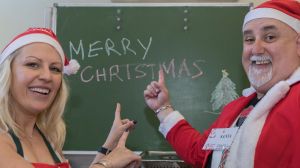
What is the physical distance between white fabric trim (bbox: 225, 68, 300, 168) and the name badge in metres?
0.11

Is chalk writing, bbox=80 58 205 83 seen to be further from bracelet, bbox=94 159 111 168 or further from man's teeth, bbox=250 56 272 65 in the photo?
bracelet, bbox=94 159 111 168

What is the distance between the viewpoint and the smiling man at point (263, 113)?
144 centimetres

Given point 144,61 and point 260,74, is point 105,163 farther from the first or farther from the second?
point 144,61

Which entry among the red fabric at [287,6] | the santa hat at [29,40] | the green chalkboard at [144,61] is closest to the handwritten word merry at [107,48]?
the green chalkboard at [144,61]

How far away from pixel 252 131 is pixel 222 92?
77 centimetres

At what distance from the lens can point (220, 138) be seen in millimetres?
1735

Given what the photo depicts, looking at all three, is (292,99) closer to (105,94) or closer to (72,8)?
(105,94)

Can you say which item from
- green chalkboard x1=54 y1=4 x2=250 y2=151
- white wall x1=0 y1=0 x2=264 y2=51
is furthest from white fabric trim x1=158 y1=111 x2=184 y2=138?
white wall x1=0 y1=0 x2=264 y2=51

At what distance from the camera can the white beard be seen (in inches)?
64.2

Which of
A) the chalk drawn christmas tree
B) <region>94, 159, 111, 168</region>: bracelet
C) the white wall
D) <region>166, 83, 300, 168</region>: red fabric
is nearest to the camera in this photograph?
<region>166, 83, 300, 168</region>: red fabric

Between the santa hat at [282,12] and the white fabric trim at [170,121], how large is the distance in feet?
2.08

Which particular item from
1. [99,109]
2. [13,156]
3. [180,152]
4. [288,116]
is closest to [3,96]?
[13,156]

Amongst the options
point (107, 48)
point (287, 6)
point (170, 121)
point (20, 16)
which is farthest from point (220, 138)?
point (20, 16)

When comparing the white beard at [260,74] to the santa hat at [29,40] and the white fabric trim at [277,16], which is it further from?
the santa hat at [29,40]
